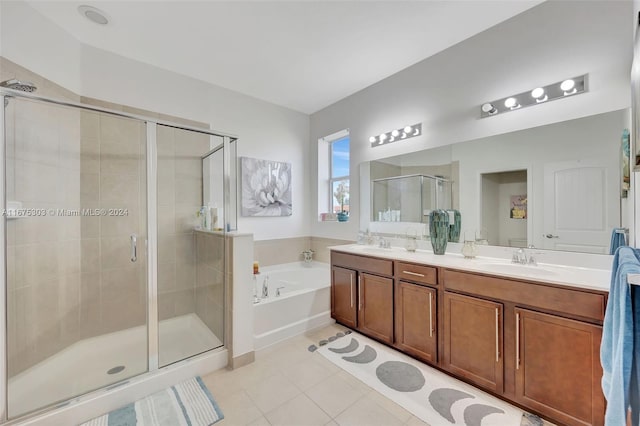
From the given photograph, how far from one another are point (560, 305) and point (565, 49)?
1.82m

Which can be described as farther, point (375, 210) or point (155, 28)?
point (375, 210)

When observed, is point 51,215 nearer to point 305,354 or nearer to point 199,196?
point 199,196

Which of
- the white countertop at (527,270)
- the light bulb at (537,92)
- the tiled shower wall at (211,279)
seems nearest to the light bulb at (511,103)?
the light bulb at (537,92)

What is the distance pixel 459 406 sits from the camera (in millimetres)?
1659

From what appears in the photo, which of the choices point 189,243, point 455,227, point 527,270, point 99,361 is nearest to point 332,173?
point 455,227

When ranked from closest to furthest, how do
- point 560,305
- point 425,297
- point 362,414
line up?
point 560,305 → point 362,414 → point 425,297

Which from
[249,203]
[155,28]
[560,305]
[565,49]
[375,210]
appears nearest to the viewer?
[560,305]

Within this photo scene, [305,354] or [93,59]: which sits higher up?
[93,59]

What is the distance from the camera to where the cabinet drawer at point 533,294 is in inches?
54.0

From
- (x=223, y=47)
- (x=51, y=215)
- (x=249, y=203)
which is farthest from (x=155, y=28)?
(x=249, y=203)

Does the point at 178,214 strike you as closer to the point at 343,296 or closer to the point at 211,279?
the point at 211,279

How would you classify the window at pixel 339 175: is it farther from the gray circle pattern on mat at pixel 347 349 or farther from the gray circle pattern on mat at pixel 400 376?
the gray circle pattern on mat at pixel 400 376

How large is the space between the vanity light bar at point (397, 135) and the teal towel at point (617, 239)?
5.55 ft

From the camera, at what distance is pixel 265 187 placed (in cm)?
360
